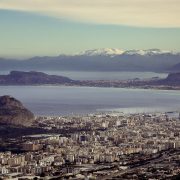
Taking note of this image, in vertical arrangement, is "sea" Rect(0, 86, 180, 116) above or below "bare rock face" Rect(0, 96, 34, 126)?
above

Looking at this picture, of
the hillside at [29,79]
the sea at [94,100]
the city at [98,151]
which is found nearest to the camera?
the city at [98,151]

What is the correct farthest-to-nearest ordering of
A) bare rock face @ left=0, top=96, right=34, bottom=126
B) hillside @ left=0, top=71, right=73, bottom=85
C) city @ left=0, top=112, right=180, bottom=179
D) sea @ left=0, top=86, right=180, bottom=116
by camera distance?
hillside @ left=0, top=71, right=73, bottom=85 < sea @ left=0, top=86, right=180, bottom=116 < bare rock face @ left=0, top=96, right=34, bottom=126 < city @ left=0, top=112, right=180, bottom=179

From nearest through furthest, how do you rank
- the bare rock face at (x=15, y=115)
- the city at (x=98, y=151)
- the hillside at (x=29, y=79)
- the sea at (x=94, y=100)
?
the city at (x=98, y=151)
the bare rock face at (x=15, y=115)
the sea at (x=94, y=100)
the hillside at (x=29, y=79)

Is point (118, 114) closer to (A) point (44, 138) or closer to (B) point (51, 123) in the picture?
(B) point (51, 123)

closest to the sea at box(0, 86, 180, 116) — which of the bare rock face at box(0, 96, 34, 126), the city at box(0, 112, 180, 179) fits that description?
the bare rock face at box(0, 96, 34, 126)

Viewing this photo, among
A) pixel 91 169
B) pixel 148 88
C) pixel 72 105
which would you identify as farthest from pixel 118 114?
pixel 148 88

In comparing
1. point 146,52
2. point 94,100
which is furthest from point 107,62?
point 94,100

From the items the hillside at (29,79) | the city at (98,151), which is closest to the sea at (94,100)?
the hillside at (29,79)

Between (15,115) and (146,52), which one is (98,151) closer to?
(15,115)

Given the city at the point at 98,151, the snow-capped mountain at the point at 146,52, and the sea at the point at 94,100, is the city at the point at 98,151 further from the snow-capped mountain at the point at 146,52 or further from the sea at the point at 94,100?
the snow-capped mountain at the point at 146,52

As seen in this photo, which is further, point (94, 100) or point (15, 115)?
point (94, 100)

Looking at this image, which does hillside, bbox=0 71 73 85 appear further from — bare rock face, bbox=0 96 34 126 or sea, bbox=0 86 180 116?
bare rock face, bbox=0 96 34 126
